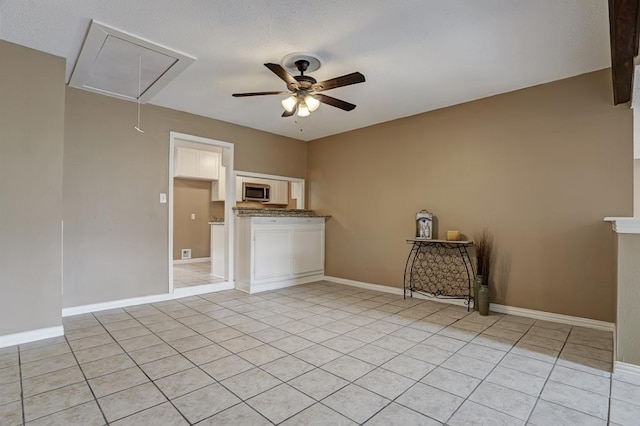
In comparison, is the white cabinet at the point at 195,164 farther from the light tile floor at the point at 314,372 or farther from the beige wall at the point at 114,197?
the light tile floor at the point at 314,372

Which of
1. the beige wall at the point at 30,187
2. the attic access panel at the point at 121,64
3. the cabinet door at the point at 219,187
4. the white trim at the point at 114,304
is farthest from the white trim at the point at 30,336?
the cabinet door at the point at 219,187

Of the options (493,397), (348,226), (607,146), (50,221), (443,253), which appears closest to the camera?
(493,397)

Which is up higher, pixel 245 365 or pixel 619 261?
pixel 619 261

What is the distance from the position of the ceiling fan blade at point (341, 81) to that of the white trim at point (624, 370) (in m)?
2.69

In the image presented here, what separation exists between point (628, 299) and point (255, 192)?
18.1 ft

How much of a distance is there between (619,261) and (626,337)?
1.65 feet

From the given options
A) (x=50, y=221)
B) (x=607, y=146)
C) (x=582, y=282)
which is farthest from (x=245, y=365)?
(x=607, y=146)

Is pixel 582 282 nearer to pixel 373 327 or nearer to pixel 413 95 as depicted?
pixel 373 327

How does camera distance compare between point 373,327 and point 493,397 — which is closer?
point 493,397

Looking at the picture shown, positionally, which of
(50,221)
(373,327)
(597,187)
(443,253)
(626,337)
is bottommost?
(373,327)

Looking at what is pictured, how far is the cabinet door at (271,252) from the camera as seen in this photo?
4.57 meters

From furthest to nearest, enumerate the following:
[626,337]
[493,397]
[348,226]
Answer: [348,226], [626,337], [493,397]

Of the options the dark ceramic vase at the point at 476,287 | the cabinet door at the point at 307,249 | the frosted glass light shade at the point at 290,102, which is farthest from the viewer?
the cabinet door at the point at 307,249

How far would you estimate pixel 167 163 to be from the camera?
13.6 feet
